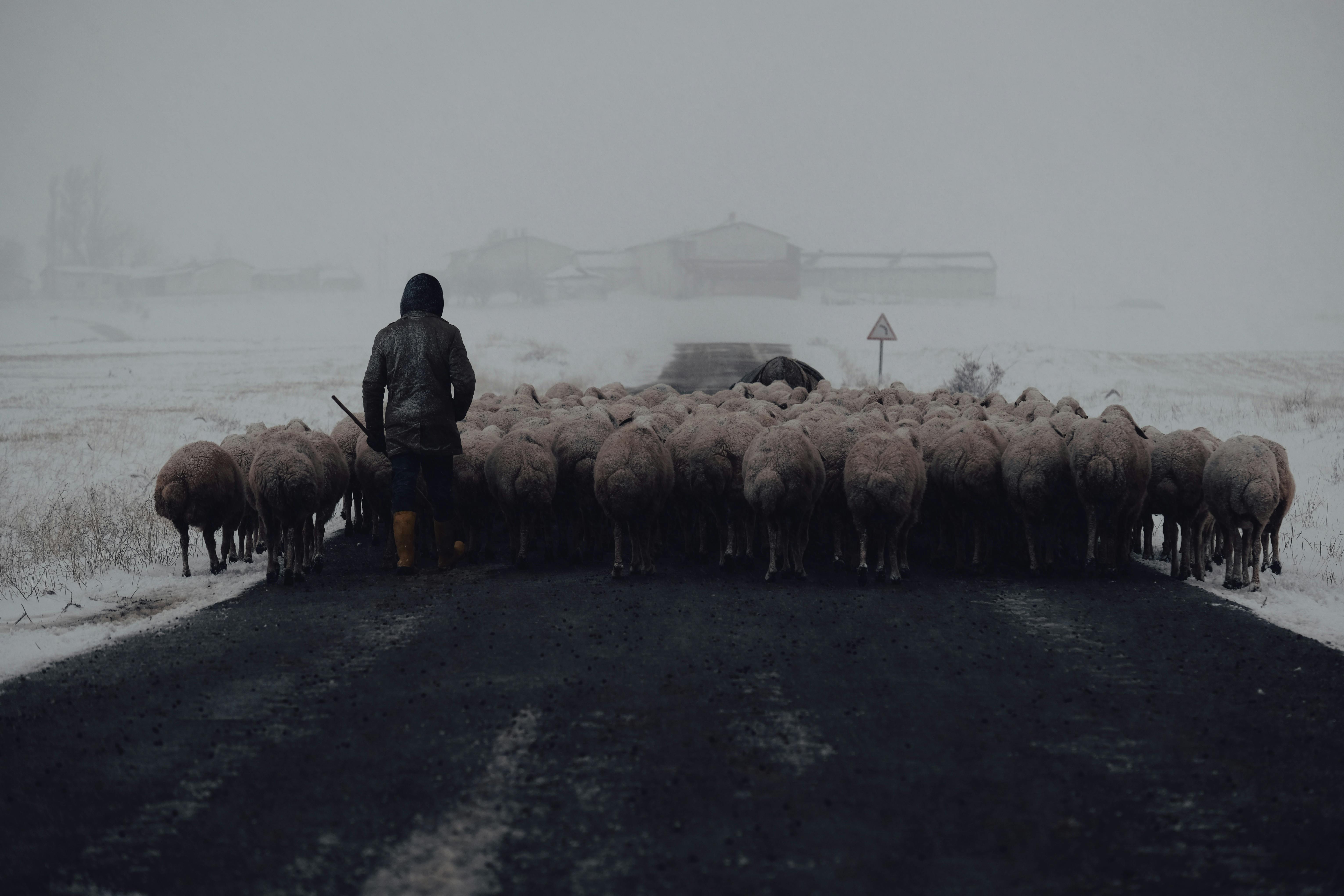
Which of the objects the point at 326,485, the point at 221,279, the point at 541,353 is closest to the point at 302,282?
the point at 221,279

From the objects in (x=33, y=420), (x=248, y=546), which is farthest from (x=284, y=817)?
(x=33, y=420)

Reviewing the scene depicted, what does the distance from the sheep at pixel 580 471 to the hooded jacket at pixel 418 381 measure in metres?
1.06

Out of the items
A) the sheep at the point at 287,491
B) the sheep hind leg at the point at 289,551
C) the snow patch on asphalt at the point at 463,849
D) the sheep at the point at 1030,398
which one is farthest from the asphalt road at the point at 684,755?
the sheep at the point at 1030,398

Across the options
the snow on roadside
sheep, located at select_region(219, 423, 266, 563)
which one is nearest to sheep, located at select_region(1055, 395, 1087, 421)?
sheep, located at select_region(219, 423, 266, 563)

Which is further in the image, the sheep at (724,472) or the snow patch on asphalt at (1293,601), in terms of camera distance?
the sheep at (724,472)

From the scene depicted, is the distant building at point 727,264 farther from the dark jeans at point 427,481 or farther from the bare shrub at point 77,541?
the dark jeans at point 427,481

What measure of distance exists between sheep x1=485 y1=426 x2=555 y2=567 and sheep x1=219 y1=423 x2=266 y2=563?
94.6 inches

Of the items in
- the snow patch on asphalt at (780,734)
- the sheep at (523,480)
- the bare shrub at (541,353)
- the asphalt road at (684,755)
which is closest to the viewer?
the asphalt road at (684,755)

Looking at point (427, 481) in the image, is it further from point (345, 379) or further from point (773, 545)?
point (345, 379)

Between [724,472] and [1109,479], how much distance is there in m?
3.39

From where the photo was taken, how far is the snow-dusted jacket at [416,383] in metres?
8.60

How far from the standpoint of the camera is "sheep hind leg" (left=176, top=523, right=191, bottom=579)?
8789mm

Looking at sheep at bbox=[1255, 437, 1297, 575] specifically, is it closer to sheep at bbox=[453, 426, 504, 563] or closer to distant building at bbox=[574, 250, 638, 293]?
sheep at bbox=[453, 426, 504, 563]

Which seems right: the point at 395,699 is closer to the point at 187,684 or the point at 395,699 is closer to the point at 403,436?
the point at 187,684
